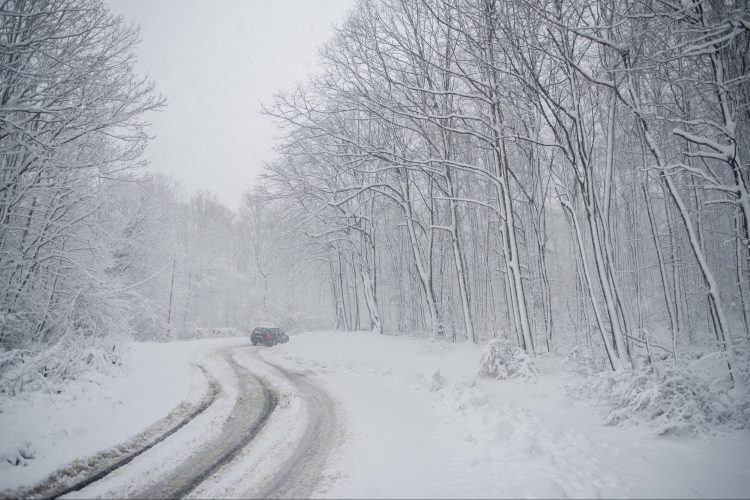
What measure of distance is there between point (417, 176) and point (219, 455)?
16024 millimetres

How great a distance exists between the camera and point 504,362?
9.43 metres

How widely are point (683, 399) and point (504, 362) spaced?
4.43 metres

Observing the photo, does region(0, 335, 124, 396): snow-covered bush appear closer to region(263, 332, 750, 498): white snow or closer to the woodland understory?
the woodland understory

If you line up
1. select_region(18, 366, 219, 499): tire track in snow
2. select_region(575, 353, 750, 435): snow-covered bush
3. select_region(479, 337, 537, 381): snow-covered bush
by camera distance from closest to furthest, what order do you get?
1. select_region(18, 366, 219, 499): tire track in snow
2. select_region(575, 353, 750, 435): snow-covered bush
3. select_region(479, 337, 537, 381): snow-covered bush

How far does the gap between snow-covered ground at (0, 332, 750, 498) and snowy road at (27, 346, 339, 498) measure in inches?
6.8

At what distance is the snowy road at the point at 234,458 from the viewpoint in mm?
3916

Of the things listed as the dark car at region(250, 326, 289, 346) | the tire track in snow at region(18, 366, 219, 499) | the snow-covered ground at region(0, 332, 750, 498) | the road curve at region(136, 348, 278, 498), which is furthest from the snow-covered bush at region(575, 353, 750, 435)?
the dark car at region(250, 326, 289, 346)

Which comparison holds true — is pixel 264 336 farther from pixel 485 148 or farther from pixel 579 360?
pixel 579 360

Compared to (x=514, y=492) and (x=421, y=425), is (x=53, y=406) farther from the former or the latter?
(x=514, y=492)

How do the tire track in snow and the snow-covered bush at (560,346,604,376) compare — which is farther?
the snow-covered bush at (560,346,604,376)

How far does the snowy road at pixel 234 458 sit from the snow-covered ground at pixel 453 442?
6.8 inches

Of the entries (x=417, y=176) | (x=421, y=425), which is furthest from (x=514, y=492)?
(x=417, y=176)

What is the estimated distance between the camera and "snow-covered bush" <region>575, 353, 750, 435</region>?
5062 mm

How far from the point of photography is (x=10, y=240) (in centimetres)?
770
